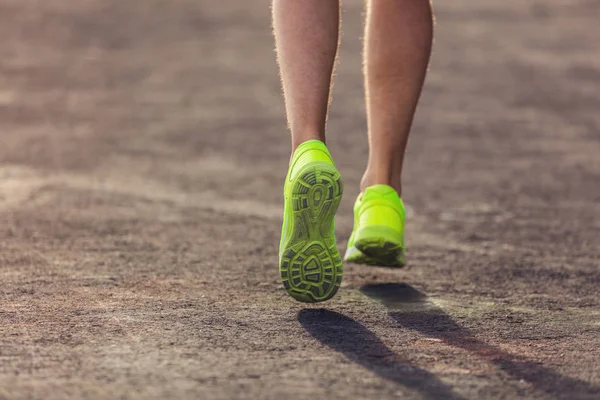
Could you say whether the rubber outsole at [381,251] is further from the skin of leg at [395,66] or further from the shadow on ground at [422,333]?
the skin of leg at [395,66]

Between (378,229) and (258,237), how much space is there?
35.1 inches

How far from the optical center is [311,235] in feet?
10.2

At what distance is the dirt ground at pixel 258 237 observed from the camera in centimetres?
265

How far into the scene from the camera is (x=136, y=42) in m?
10.6

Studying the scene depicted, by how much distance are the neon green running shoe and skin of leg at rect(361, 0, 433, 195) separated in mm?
686

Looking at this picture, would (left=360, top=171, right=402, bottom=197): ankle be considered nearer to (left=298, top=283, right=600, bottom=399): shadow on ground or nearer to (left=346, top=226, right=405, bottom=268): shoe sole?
(left=346, top=226, right=405, bottom=268): shoe sole

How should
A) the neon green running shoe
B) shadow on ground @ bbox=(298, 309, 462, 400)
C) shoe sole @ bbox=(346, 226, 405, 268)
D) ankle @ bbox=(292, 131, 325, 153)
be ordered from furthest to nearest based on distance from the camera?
shoe sole @ bbox=(346, 226, 405, 268)
ankle @ bbox=(292, 131, 325, 153)
the neon green running shoe
shadow on ground @ bbox=(298, 309, 462, 400)

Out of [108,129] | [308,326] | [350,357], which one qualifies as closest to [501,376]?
[350,357]

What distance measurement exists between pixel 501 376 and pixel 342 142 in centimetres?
407

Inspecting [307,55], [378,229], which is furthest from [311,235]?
[307,55]

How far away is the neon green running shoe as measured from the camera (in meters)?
3.10

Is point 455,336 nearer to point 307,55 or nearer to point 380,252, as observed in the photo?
point 380,252

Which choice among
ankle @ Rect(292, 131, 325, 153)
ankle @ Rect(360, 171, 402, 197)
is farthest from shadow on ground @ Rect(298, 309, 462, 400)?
ankle @ Rect(360, 171, 402, 197)

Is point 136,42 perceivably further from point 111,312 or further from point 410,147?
point 111,312
